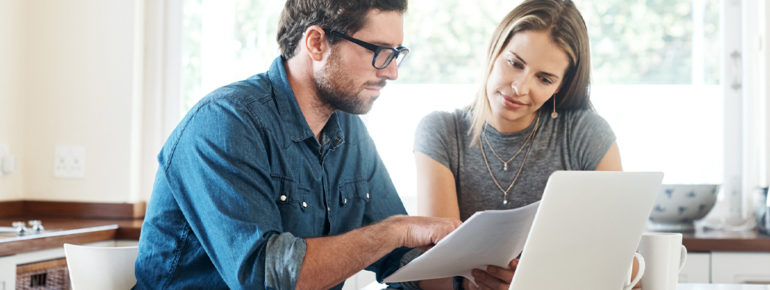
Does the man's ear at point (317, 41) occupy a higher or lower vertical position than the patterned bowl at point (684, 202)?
higher

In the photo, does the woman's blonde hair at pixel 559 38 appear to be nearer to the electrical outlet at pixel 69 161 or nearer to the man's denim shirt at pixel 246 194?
the man's denim shirt at pixel 246 194

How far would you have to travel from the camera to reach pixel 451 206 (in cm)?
188

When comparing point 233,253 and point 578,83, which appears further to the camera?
point 578,83

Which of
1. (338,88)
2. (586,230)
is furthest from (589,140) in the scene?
(586,230)

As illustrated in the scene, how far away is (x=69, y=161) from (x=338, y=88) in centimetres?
Answer: 162

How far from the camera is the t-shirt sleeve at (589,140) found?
74.9 inches

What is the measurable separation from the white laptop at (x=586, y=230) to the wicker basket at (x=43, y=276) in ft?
4.76

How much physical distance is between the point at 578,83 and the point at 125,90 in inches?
62.7

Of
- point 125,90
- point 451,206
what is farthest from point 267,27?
point 451,206

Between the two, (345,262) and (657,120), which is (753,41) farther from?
(345,262)

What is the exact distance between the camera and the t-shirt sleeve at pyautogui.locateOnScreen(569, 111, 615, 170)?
1903mm

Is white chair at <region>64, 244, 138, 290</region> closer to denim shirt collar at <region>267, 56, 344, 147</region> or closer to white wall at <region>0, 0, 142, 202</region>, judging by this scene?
denim shirt collar at <region>267, 56, 344, 147</region>

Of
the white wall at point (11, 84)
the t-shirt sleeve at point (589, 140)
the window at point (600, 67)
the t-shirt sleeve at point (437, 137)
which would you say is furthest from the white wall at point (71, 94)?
the t-shirt sleeve at point (589, 140)

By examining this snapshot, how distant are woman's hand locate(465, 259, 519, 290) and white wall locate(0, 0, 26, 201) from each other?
1.92 meters
